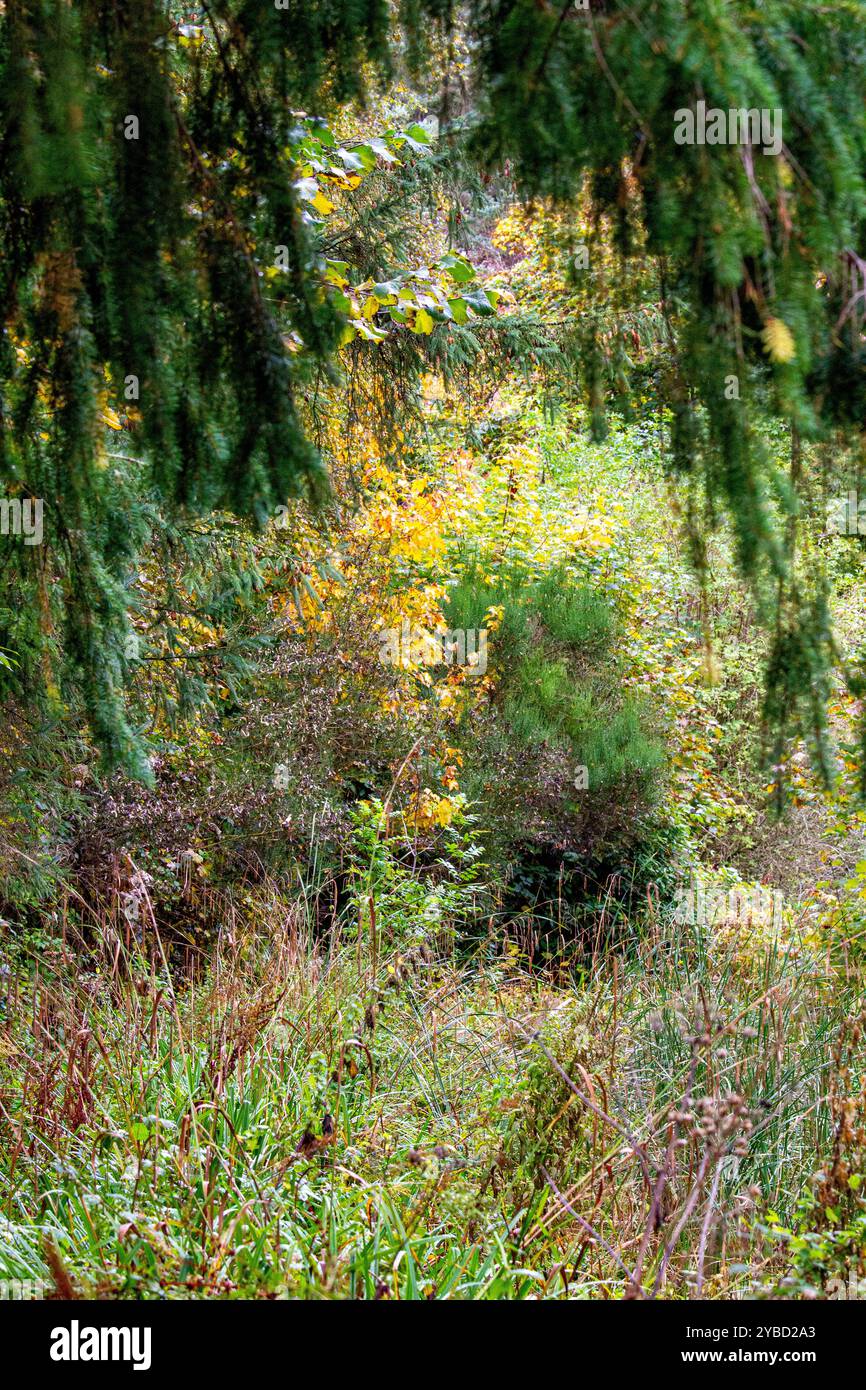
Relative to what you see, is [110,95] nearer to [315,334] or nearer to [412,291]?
[315,334]

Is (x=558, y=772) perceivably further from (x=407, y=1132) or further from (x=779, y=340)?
(x=779, y=340)

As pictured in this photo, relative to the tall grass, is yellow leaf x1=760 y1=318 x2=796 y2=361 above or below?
above

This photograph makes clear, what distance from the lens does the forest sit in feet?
5.52

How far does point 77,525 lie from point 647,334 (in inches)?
131

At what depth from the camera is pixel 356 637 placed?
7750 millimetres

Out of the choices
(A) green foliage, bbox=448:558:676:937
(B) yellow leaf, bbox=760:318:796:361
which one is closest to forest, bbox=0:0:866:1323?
(B) yellow leaf, bbox=760:318:796:361

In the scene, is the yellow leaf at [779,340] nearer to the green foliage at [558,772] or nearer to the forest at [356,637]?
the forest at [356,637]

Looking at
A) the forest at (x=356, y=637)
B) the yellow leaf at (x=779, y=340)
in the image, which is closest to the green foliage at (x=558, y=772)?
the forest at (x=356, y=637)

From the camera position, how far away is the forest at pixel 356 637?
1.68 metres

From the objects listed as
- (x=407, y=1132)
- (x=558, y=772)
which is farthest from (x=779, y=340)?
(x=558, y=772)

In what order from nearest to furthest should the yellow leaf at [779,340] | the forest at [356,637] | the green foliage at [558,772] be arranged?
the yellow leaf at [779,340] < the forest at [356,637] < the green foliage at [558,772]

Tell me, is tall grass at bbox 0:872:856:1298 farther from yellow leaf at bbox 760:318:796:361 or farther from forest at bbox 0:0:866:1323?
yellow leaf at bbox 760:318:796:361

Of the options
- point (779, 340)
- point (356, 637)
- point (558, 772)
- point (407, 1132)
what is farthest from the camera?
point (558, 772)

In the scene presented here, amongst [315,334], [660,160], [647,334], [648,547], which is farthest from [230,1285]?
[648,547]
